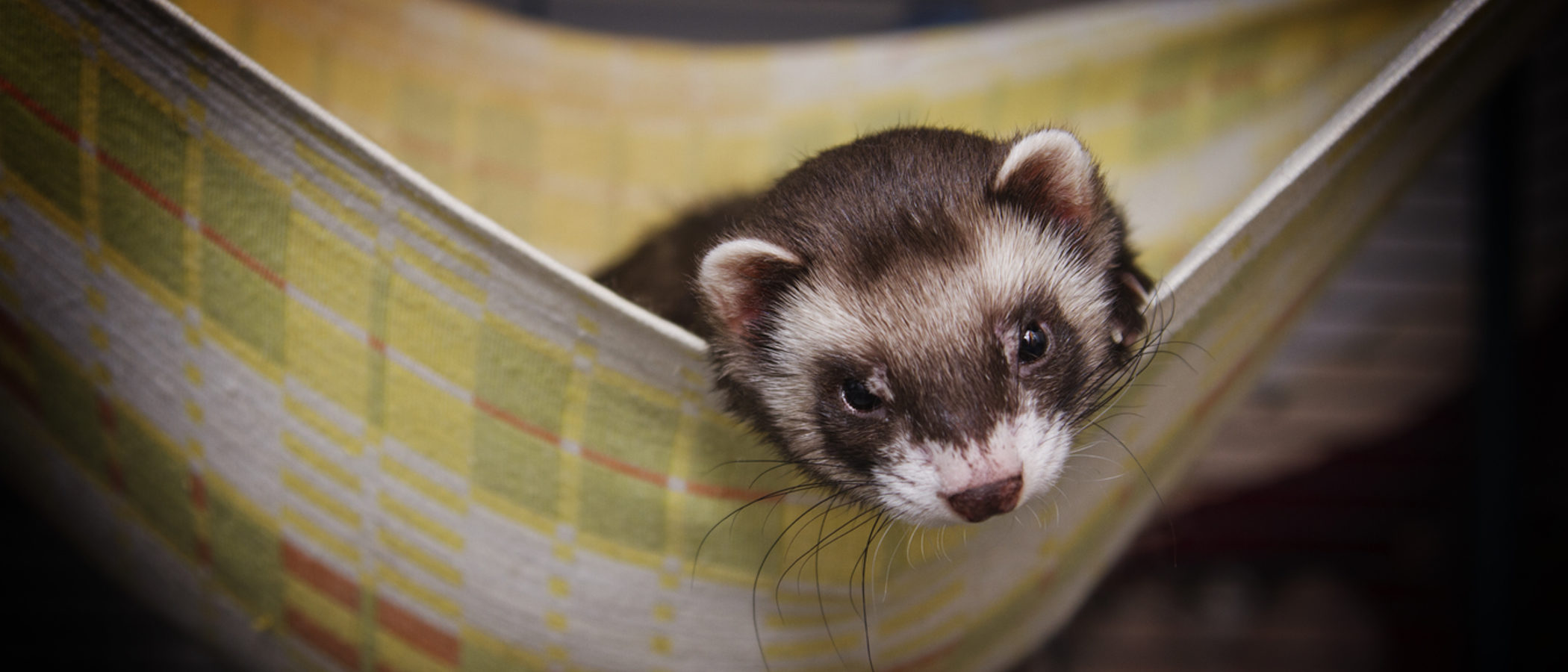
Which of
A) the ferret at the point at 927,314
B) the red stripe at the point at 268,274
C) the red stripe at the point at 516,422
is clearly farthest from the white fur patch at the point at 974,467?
the red stripe at the point at 516,422

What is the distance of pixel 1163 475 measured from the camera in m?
1.14

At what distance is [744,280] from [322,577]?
54cm

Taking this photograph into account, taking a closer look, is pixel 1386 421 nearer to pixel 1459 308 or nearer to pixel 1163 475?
pixel 1459 308

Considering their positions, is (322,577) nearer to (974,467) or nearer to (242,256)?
(242,256)

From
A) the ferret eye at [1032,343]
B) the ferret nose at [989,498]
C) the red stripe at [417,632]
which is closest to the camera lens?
the ferret nose at [989,498]

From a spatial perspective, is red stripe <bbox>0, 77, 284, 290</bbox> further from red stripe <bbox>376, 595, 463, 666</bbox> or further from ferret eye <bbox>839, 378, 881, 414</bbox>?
ferret eye <bbox>839, 378, 881, 414</bbox>

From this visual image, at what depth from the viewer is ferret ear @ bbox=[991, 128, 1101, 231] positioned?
769 mm

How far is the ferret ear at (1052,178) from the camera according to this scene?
769mm

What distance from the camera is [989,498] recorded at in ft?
2.17

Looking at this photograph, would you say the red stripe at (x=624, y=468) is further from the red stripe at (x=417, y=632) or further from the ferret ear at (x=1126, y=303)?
the ferret ear at (x=1126, y=303)

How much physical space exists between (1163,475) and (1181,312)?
1.54 feet

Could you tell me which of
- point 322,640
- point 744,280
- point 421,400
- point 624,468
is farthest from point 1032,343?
point 322,640

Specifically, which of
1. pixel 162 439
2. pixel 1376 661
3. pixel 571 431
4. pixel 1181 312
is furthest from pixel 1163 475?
pixel 1376 661

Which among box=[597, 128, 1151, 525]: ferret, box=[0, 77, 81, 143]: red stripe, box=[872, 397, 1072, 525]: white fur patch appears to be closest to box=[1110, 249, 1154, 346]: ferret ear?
box=[597, 128, 1151, 525]: ferret
